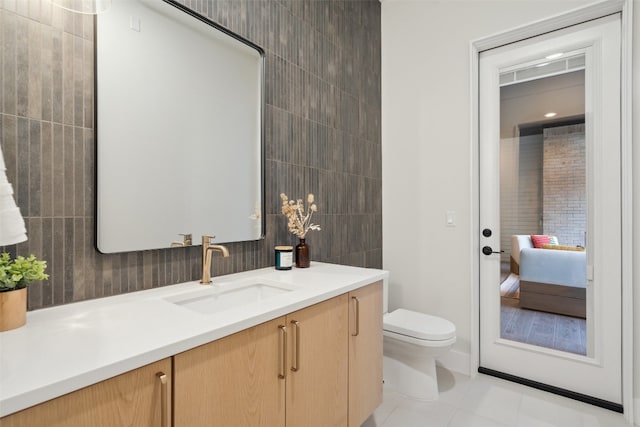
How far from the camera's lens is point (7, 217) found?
823 mm

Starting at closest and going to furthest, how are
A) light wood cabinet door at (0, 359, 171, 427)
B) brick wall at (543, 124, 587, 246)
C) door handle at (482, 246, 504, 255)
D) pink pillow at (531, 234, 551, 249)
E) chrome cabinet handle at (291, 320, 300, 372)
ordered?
light wood cabinet door at (0, 359, 171, 427) → chrome cabinet handle at (291, 320, 300, 372) → brick wall at (543, 124, 587, 246) → pink pillow at (531, 234, 551, 249) → door handle at (482, 246, 504, 255)

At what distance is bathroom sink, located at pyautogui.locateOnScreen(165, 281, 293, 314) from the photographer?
125 cm

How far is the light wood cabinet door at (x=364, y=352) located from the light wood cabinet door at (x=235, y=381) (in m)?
0.45

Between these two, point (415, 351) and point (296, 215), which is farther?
point (415, 351)

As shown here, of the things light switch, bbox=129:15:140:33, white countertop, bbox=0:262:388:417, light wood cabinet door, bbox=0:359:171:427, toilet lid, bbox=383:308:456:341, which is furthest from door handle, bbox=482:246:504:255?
light switch, bbox=129:15:140:33

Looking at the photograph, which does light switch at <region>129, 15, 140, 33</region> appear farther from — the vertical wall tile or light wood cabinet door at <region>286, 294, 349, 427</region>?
light wood cabinet door at <region>286, 294, 349, 427</region>

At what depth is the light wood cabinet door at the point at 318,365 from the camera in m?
1.13

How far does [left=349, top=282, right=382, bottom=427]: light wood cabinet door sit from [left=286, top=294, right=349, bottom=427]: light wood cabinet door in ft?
0.17

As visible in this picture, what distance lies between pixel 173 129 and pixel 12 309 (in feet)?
2.71

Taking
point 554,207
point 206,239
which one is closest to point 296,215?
point 206,239

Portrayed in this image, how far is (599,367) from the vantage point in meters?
1.99

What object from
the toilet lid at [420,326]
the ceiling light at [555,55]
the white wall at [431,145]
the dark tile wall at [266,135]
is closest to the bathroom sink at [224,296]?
the dark tile wall at [266,135]

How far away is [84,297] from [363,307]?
108 centimetres

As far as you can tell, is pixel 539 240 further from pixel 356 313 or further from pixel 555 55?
pixel 356 313
